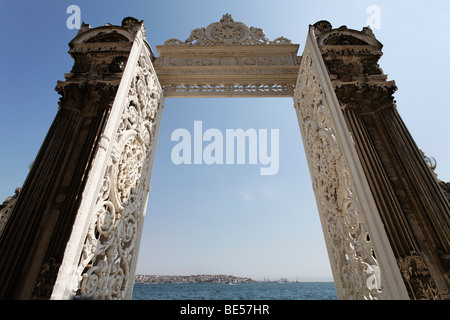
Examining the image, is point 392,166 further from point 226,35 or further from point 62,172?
point 62,172

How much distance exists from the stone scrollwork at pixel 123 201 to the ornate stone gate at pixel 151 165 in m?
0.02

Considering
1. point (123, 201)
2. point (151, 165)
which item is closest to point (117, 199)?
point (123, 201)

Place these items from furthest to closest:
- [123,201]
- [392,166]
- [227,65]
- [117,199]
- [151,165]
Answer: [227,65] < [151,165] < [392,166] < [123,201] < [117,199]

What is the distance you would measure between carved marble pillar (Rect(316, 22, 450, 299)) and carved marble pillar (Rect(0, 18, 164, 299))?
11.6ft

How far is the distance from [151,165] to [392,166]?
387 centimetres

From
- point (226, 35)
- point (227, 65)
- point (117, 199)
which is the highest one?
point (226, 35)

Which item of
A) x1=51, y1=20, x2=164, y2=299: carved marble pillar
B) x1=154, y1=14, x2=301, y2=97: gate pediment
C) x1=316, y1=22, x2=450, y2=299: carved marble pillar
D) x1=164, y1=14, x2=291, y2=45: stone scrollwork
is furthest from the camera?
x1=164, y1=14, x2=291, y2=45: stone scrollwork

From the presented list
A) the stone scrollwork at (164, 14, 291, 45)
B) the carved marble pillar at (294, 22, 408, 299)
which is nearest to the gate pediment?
the stone scrollwork at (164, 14, 291, 45)

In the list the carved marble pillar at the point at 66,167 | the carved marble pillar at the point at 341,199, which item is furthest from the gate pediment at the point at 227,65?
the carved marble pillar at the point at 66,167

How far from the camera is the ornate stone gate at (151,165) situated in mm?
2617

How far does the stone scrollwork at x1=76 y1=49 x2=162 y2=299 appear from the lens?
8.24 feet

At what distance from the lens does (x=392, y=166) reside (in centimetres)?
351

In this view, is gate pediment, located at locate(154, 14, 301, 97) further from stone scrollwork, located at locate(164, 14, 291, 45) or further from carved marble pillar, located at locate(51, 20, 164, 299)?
carved marble pillar, located at locate(51, 20, 164, 299)
